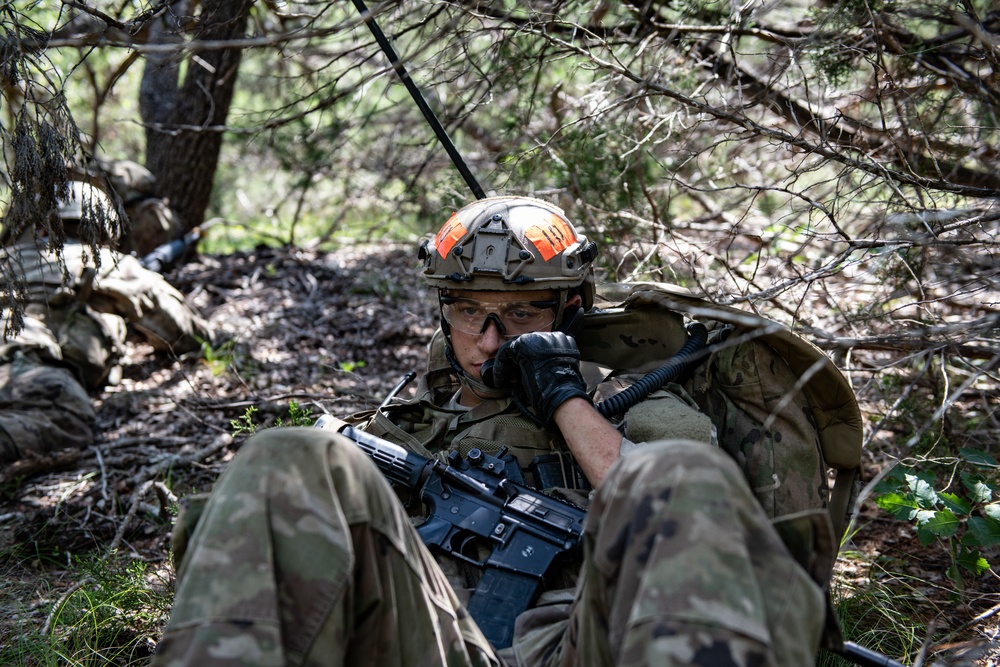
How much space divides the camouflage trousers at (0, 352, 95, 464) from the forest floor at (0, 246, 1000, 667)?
6.1 inches

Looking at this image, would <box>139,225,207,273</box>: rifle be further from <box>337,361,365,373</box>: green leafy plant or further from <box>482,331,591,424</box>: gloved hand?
<box>482,331,591,424</box>: gloved hand

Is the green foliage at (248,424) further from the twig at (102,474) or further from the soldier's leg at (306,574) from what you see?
the soldier's leg at (306,574)

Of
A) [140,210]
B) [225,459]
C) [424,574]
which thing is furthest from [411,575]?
[140,210]

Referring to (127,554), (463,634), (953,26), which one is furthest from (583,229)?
(463,634)

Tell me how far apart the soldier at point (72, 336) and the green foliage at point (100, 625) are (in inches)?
60.8

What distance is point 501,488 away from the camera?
2.76 m

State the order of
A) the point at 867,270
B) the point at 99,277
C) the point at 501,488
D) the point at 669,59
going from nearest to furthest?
the point at 501,488 < the point at 867,270 < the point at 669,59 < the point at 99,277

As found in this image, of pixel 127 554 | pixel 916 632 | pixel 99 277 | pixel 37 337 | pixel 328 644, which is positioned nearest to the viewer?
pixel 328 644

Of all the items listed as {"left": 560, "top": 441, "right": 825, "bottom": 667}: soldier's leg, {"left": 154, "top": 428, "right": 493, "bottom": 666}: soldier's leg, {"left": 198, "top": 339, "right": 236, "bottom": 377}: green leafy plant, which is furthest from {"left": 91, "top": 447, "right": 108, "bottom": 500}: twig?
{"left": 560, "top": 441, "right": 825, "bottom": 667}: soldier's leg

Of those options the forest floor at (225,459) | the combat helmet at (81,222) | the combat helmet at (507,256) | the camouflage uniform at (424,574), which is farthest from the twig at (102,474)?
the camouflage uniform at (424,574)

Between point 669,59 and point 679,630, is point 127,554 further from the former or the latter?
point 669,59

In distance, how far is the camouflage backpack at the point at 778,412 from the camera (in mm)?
2896

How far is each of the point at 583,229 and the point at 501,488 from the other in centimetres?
299

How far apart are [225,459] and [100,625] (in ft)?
4.54
